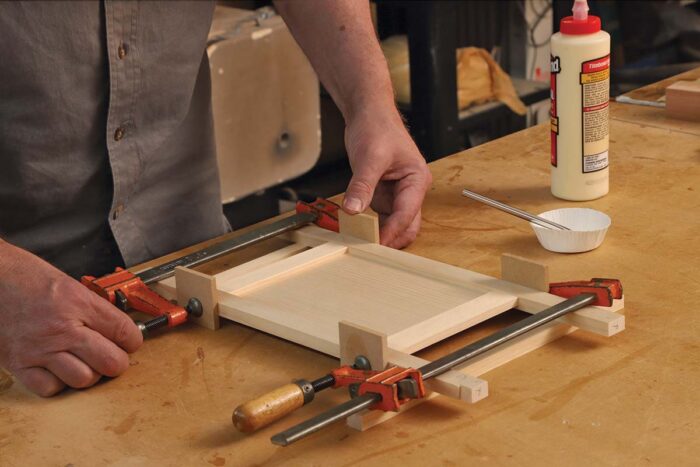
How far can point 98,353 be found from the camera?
3.36 feet

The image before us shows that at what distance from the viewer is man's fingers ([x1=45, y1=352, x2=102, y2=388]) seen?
1.02 m

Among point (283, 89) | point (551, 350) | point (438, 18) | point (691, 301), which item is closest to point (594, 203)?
point (691, 301)

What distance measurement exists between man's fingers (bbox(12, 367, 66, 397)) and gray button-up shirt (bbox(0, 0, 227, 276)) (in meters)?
0.50

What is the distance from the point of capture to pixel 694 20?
3.08 meters

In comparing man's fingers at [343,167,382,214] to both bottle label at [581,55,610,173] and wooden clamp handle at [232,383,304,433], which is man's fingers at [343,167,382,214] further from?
wooden clamp handle at [232,383,304,433]

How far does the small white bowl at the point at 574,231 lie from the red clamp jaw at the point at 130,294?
0.47 metres

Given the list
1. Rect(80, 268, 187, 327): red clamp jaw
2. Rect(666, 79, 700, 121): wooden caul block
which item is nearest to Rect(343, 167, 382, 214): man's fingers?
Rect(80, 268, 187, 327): red clamp jaw

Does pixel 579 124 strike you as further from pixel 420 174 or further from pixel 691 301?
pixel 691 301

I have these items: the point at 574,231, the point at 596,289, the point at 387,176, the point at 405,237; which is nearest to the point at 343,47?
the point at 387,176

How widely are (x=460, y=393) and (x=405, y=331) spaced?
123 millimetres

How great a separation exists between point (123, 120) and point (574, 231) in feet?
2.24

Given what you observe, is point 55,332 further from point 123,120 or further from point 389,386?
point 123,120

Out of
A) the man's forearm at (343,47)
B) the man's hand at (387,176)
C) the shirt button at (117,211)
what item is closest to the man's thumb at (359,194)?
the man's hand at (387,176)

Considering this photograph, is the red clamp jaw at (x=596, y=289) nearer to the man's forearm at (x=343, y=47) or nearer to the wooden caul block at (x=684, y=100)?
the man's forearm at (x=343, y=47)
